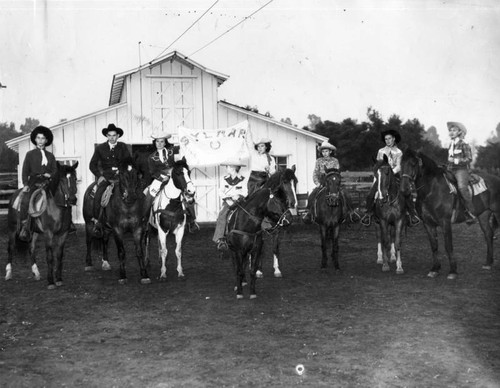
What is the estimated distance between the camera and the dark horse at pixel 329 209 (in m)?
10.9

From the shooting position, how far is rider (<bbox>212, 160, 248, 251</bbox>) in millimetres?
8883

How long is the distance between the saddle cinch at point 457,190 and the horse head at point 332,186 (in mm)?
2124

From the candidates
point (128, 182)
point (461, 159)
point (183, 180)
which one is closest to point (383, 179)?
point (461, 159)

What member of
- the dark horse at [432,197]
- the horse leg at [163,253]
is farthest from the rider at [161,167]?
the dark horse at [432,197]

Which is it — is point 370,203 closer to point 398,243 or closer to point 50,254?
point 398,243

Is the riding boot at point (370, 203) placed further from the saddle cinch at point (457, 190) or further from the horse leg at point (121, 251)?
the horse leg at point (121, 251)

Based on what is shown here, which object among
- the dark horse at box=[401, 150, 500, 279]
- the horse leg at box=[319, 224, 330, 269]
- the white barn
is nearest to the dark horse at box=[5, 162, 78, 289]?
the horse leg at box=[319, 224, 330, 269]

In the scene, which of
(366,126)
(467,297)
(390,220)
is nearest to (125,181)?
(390,220)

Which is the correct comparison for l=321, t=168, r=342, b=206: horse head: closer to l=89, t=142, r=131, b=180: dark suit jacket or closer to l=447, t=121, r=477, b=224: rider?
l=447, t=121, r=477, b=224: rider

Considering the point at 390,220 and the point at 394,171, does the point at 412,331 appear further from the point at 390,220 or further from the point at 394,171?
the point at 394,171

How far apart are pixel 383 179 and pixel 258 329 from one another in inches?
201

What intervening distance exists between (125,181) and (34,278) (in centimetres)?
A: 291

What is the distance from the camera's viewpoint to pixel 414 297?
8.46m

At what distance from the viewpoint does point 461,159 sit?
424 inches
